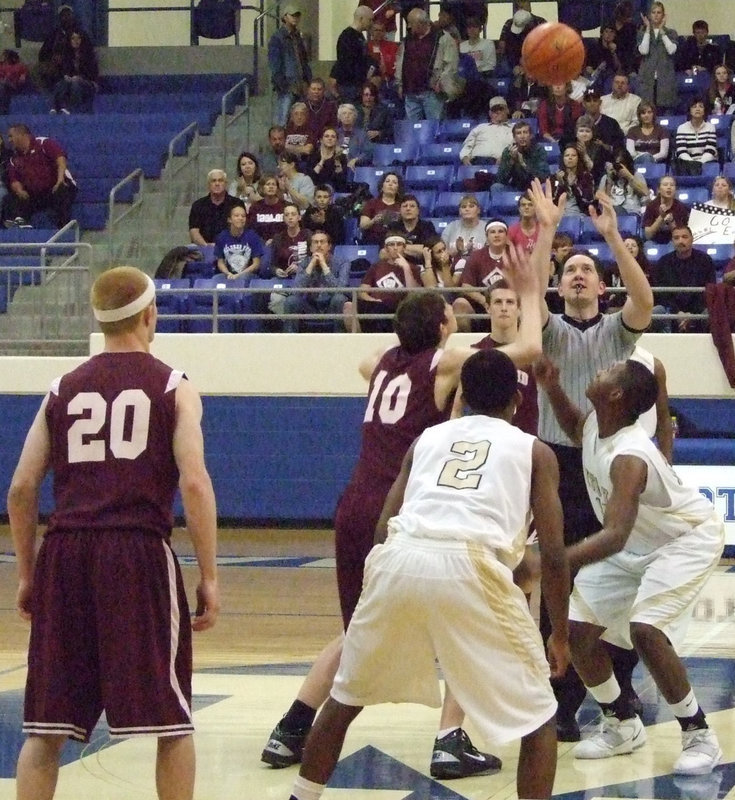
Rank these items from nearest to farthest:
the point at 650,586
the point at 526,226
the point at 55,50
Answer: the point at 650,586, the point at 526,226, the point at 55,50

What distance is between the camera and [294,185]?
14.9 m

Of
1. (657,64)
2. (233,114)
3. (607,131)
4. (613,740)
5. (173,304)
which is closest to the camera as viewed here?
(613,740)

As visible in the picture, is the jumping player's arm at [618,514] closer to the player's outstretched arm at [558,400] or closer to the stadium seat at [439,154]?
the player's outstretched arm at [558,400]

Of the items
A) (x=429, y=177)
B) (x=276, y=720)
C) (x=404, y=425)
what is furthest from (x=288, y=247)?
(x=404, y=425)

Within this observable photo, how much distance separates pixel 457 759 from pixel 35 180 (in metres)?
11.6

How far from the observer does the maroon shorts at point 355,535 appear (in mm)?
5266

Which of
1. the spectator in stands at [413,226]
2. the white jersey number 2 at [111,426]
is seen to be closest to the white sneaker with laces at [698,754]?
the white jersey number 2 at [111,426]

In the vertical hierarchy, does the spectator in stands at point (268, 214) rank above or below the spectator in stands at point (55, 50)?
below

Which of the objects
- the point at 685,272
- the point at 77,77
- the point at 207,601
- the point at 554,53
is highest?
the point at 554,53

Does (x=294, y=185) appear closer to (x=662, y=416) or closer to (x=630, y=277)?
(x=662, y=416)

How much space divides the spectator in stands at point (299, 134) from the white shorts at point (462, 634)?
11.5 m

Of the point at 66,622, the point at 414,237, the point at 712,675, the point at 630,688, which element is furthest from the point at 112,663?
the point at 414,237

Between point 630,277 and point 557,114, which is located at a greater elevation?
point 630,277

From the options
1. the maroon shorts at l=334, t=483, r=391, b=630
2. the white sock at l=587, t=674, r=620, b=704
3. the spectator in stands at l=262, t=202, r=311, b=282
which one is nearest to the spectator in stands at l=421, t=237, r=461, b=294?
the spectator in stands at l=262, t=202, r=311, b=282
